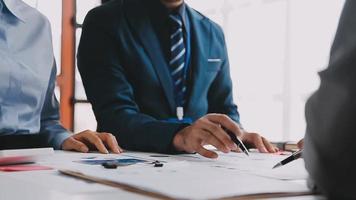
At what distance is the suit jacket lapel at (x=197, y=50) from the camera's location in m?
1.54

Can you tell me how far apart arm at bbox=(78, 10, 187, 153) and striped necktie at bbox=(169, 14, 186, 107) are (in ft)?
0.48

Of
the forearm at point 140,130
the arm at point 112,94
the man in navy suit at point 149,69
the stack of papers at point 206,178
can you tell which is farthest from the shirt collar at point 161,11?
the stack of papers at point 206,178

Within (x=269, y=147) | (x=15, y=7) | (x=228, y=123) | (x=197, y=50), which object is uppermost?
(x=15, y=7)

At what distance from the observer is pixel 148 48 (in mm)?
1520

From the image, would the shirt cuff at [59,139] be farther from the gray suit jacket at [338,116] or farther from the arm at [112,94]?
the gray suit jacket at [338,116]

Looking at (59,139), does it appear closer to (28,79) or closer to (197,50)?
(28,79)

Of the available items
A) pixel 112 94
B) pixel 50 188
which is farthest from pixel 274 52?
pixel 50 188

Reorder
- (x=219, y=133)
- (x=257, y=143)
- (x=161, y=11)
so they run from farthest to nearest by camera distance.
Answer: (x=161, y=11) < (x=257, y=143) < (x=219, y=133)

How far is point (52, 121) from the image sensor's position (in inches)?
→ 59.2

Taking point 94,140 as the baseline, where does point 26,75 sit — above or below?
above

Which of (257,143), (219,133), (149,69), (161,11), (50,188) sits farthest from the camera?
(161,11)

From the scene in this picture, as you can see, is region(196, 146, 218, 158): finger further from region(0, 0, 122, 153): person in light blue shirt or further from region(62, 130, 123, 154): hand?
region(0, 0, 122, 153): person in light blue shirt

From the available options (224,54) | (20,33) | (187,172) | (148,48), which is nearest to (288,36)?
(224,54)

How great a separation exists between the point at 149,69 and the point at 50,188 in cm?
88
